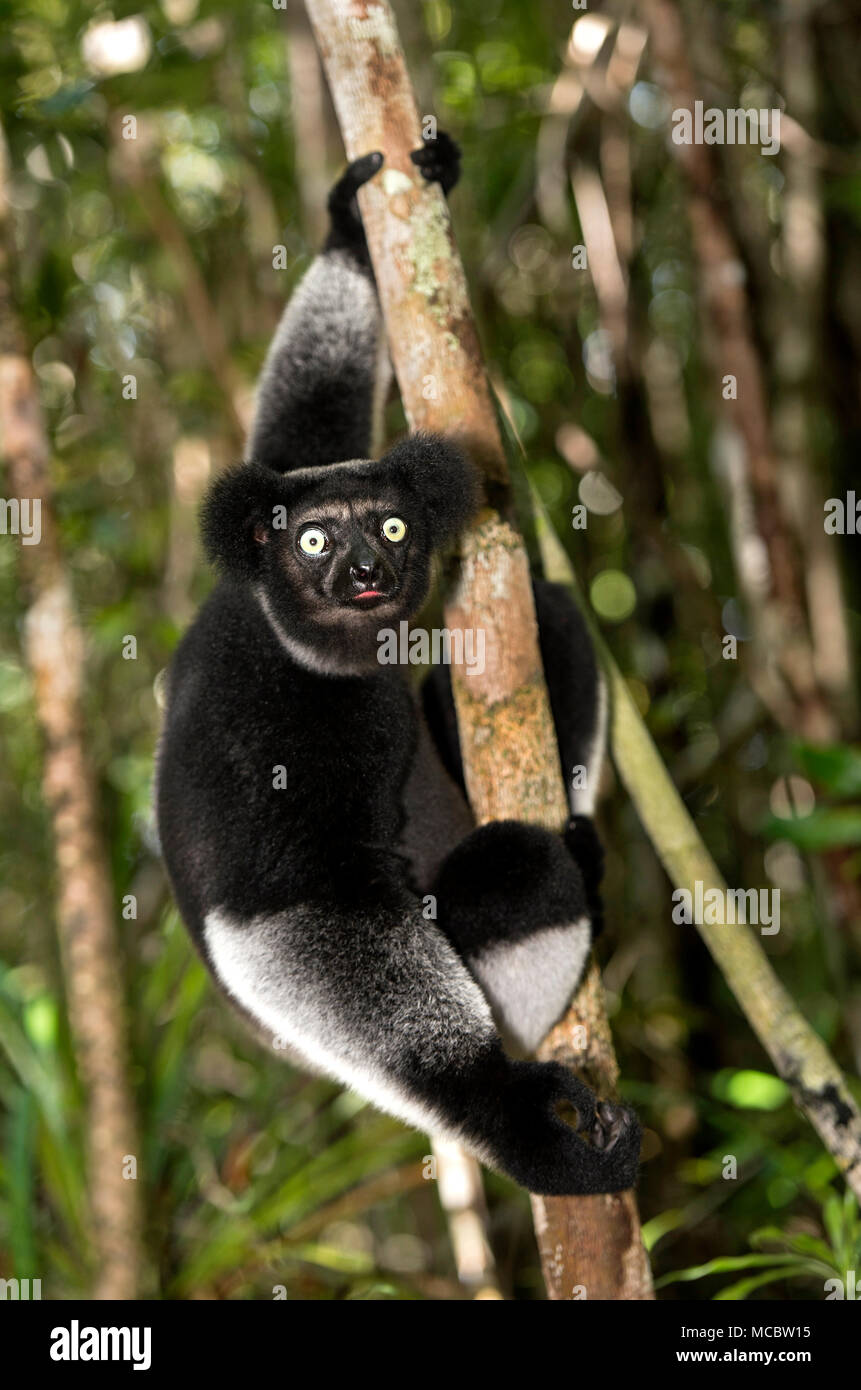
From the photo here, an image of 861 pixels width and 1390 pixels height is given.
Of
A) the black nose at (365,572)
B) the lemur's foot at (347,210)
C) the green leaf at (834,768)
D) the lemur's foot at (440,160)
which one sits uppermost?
the lemur's foot at (347,210)

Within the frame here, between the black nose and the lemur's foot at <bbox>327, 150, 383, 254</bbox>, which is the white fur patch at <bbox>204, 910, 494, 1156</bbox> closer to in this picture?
the black nose

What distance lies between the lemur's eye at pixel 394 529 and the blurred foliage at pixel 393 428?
1.15 m

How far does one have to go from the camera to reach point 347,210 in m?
3.16


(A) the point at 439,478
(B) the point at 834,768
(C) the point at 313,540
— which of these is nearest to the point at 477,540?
(A) the point at 439,478

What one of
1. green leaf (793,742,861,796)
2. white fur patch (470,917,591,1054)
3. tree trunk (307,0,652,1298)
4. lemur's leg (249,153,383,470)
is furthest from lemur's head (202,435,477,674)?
green leaf (793,742,861,796)

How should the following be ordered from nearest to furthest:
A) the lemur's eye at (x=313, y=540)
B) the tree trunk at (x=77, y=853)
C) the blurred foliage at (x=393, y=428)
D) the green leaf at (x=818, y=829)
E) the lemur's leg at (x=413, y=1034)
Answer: the lemur's leg at (x=413, y=1034)
the lemur's eye at (x=313, y=540)
the green leaf at (x=818, y=829)
the tree trunk at (x=77, y=853)
the blurred foliage at (x=393, y=428)

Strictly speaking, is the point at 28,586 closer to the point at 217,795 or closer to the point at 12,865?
the point at 217,795

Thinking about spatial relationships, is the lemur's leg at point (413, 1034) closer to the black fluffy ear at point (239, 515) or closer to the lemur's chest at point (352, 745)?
the lemur's chest at point (352, 745)

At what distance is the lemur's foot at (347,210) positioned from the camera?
264 centimetres

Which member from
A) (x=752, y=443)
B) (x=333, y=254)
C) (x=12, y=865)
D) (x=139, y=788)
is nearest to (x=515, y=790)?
(x=333, y=254)

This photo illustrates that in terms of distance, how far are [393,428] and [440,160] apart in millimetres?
2540

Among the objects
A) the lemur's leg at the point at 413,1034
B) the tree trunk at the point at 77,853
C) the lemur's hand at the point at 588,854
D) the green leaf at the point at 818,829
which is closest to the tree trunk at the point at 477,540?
the lemur's leg at the point at 413,1034

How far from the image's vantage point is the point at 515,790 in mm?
2479
